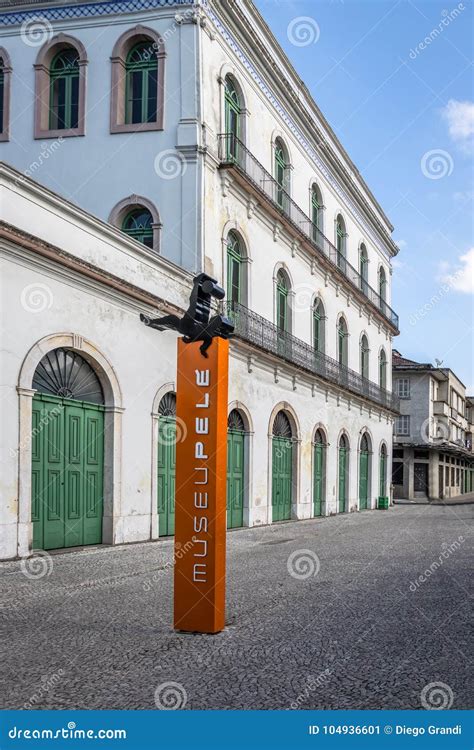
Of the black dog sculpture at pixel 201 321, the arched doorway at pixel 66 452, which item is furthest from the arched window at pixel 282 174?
the black dog sculpture at pixel 201 321

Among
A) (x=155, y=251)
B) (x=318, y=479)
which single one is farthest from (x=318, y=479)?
(x=155, y=251)

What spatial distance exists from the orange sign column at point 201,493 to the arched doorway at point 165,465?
30.6 feet

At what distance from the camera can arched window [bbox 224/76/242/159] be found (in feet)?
67.2

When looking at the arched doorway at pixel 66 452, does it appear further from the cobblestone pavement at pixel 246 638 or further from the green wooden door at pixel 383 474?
the green wooden door at pixel 383 474

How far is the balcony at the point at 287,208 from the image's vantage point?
20.3 metres

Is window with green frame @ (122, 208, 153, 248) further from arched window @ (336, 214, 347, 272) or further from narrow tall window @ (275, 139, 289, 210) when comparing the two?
arched window @ (336, 214, 347, 272)

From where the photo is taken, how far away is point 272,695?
5066 millimetres

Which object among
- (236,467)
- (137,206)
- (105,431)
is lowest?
(236,467)

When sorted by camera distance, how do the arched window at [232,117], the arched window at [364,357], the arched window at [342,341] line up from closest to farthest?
the arched window at [232,117] → the arched window at [342,341] → the arched window at [364,357]

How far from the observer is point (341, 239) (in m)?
32.3

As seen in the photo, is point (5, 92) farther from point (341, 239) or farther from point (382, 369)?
point (382, 369)

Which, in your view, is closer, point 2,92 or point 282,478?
point 2,92

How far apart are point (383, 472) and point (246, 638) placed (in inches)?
1278

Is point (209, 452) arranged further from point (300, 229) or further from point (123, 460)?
point (300, 229)
